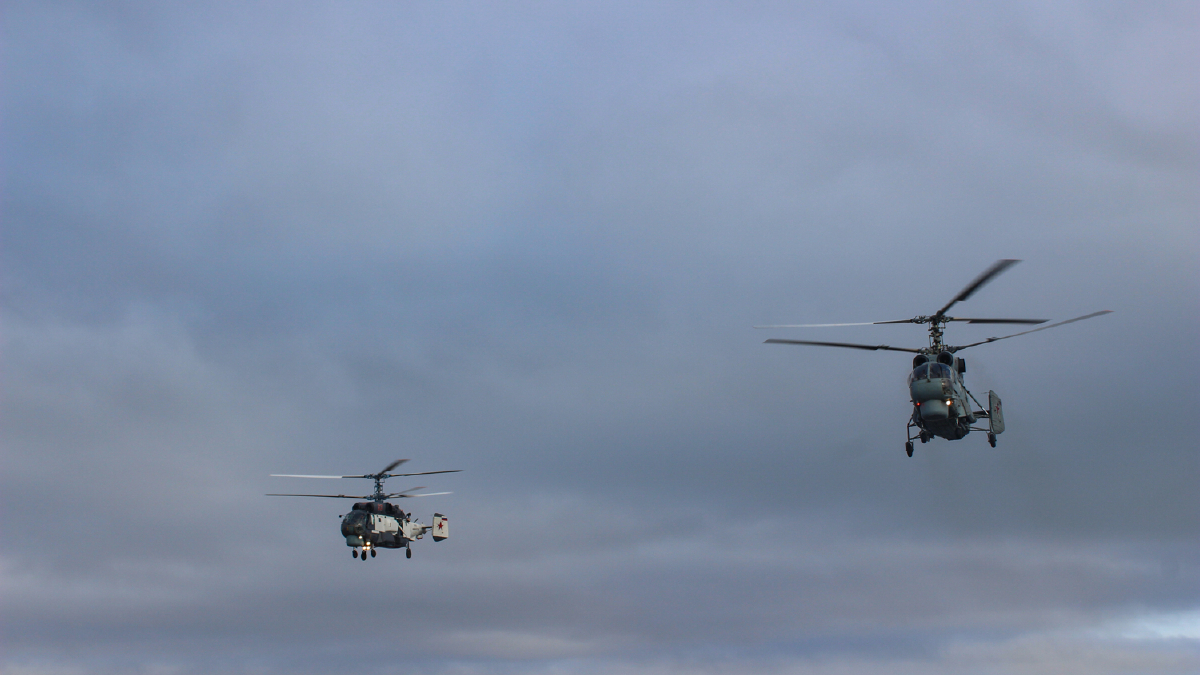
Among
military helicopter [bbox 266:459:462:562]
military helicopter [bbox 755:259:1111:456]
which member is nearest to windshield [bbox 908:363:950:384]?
military helicopter [bbox 755:259:1111:456]

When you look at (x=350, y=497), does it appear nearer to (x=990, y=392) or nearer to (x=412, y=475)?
(x=412, y=475)

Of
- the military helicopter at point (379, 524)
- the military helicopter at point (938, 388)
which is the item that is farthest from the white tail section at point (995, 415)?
the military helicopter at point (379, 524)

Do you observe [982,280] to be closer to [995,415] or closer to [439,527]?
[995,415]

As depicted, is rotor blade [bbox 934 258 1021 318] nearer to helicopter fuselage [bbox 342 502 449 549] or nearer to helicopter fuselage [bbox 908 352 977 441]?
helicopter fuselage [bbox 908 352 977 441]

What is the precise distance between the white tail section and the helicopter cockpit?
18.5 ft

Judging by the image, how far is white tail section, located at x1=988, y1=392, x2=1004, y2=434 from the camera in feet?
232

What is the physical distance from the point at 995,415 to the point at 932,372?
8098 millimetres

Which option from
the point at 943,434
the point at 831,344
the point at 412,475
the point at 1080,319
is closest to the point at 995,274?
the point at 1080,319

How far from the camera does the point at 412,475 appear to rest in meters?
102

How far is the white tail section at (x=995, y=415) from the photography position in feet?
232

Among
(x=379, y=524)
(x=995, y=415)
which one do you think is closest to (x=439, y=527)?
(x=379, y=524)

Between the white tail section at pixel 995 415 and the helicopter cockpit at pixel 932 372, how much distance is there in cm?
564

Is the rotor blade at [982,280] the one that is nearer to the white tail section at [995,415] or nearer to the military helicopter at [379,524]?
the white tail section at [995,415]

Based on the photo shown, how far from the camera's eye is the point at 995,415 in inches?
2817
